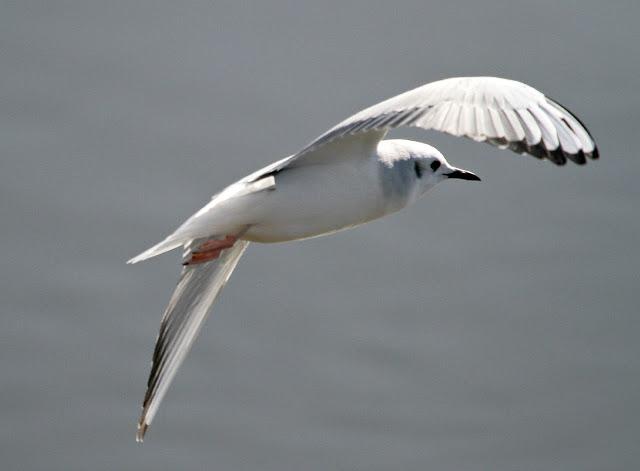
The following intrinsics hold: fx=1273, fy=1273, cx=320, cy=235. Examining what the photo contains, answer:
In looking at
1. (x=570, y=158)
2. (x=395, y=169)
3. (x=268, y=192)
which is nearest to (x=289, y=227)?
(x=268, y=192)

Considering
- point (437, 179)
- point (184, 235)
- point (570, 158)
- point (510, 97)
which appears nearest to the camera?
point (570, 158)

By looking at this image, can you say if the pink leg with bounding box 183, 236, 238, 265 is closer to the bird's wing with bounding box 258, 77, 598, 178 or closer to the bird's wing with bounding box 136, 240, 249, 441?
the bird's wing with bounding box 136, 240, 249, 441

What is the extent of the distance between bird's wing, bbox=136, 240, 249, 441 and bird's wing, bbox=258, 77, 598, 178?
40 cm

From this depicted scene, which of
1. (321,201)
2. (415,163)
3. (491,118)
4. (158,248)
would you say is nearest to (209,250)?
(158,248)

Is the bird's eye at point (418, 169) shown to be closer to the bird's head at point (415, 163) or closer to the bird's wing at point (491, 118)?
the bird's head at point (415, 163)

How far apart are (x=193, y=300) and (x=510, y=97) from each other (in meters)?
0.71

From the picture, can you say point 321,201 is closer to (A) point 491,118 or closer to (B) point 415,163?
(B) point 415,163

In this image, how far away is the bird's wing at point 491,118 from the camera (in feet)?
5.82

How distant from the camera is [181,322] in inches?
88.4

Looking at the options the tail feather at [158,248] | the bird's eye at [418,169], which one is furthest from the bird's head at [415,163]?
the tail feather at [158,248]

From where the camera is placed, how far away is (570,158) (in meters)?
1.76

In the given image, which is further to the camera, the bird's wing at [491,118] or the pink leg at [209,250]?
the pink leg at [209,250]

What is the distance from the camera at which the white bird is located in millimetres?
1811

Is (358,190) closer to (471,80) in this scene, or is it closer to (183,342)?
(471,80)
